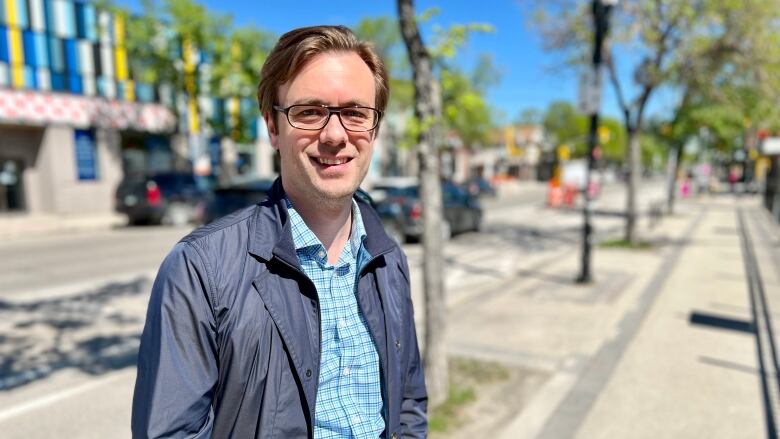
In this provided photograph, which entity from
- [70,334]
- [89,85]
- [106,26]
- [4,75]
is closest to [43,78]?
[4,75]

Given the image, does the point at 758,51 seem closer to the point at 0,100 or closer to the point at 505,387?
the point at 505,387

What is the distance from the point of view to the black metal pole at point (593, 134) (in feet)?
25.0

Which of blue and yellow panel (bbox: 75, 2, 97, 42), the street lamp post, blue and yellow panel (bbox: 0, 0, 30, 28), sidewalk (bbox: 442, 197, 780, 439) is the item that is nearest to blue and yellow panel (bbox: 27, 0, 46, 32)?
blue and yellow panel (bbox: 0, 0, 30, 28)

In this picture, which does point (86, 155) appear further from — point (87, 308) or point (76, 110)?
point (87, 308)

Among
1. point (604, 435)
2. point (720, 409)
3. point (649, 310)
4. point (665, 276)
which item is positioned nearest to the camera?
point (604, 435)

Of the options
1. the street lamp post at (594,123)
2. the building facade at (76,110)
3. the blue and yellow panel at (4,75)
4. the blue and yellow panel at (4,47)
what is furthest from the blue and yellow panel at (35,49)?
the street lamp post at (594,123)

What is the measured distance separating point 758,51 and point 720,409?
8.29 metres

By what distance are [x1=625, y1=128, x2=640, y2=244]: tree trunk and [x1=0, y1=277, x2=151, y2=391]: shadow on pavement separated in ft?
33.0

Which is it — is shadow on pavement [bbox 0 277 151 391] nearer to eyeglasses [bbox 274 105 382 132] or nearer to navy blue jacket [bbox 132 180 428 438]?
navy blue jacket [bbox 132 180 428 438]

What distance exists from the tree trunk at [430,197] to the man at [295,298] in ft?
7.07

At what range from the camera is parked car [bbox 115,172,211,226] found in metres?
15.7

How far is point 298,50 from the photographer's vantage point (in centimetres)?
140

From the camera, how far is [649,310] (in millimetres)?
6605

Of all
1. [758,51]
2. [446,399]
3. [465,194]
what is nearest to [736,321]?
[446,399]
